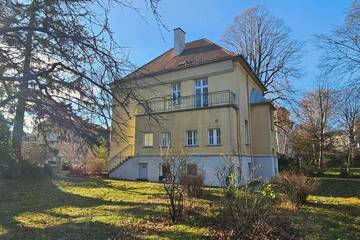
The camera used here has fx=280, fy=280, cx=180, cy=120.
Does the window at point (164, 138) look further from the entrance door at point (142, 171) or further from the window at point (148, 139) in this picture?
the entrance door at point (142, 171)

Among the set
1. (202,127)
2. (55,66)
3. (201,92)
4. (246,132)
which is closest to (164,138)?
(202,127)

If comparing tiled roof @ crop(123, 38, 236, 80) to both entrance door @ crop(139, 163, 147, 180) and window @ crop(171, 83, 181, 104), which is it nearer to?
window @ crop(171, 83, 181, 104)

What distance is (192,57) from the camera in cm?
2292

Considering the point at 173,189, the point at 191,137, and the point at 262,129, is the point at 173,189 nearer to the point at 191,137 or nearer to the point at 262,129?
the point at 191,137

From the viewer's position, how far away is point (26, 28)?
4.82m

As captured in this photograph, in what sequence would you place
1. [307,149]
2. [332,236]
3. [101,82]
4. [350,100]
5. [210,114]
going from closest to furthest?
[101,82]
[332,236]
[350,100]
[210,114]
[307,149]

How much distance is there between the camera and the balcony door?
20.9 metres

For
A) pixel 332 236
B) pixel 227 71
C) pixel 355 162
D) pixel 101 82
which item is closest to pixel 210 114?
pixel 227 71

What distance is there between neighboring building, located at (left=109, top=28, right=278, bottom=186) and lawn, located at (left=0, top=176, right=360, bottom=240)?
640cm

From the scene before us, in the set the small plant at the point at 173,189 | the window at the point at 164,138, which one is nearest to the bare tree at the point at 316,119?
the window at the point at 164,138

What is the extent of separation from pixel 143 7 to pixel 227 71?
16.7 metres

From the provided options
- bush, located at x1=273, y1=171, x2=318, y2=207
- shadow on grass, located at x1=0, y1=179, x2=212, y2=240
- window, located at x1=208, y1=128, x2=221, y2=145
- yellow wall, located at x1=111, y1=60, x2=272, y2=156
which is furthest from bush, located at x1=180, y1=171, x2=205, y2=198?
window, located at x1=208, y1=128, x2=221, y2=145

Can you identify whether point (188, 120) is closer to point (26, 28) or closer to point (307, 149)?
point (26, 28)

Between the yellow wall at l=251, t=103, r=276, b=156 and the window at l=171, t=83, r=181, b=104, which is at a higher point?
the window at l=171, t=83, r=181, b=104
